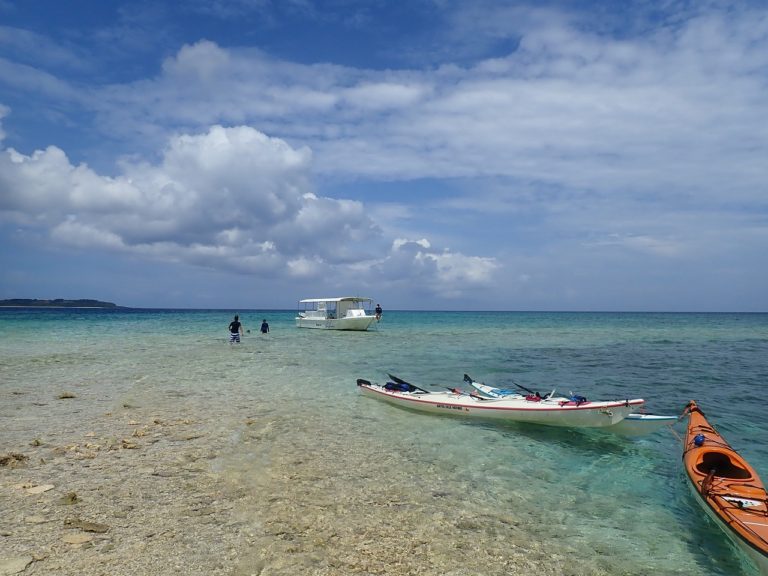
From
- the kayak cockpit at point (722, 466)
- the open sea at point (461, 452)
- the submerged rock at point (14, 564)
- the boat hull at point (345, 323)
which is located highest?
the boat hull at point (345, 323)

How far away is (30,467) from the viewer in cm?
930

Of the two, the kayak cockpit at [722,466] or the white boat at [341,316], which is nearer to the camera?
the kayak cockpit at [722,466]

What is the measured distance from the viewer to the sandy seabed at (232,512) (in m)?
6.24

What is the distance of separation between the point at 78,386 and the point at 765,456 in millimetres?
22581

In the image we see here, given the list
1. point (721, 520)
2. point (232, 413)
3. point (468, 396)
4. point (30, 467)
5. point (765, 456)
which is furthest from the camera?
point (468, 396)

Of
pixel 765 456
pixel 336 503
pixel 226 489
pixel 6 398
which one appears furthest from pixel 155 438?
pixel 765 456

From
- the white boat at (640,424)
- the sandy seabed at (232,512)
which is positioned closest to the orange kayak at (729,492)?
the white boat at (640,424)

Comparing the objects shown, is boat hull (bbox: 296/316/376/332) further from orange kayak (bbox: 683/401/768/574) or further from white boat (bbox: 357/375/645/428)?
orange kayak (bbox: 683/401/768/574)

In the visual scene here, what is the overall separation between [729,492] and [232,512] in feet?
27.4

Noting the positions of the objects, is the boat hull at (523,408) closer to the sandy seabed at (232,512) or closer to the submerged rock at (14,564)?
the sandy seabed at (232,512)

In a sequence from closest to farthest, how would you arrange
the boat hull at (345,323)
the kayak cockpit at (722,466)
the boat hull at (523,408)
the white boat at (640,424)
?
the kayak cockpit at (722,466) → the white boat at (640,424) → the boat hull at (523,408) → the boat hull at (345,323)

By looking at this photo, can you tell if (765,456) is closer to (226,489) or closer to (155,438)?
(226,489)

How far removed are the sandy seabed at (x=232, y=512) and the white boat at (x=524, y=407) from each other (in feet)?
12.4

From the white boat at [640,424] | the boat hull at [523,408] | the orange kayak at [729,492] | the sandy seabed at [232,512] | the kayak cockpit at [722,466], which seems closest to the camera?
the sandy seabed at [232,512]
